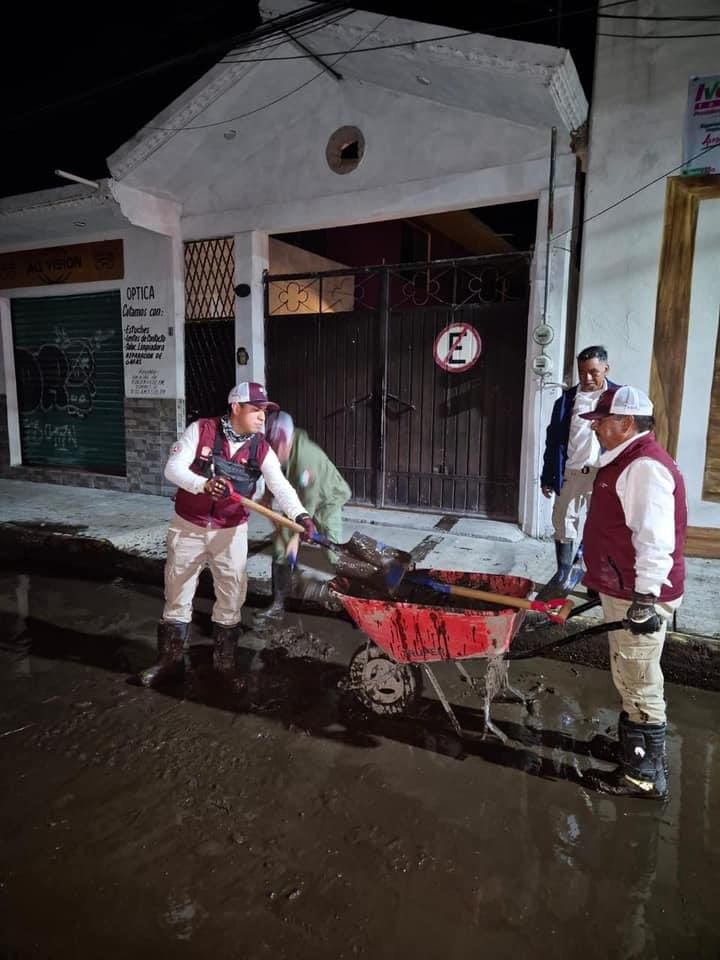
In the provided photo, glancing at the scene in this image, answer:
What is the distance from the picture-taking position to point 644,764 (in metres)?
2.96

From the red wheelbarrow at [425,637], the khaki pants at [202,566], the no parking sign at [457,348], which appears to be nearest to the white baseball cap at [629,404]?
the red wheelbarrow at [425,637]

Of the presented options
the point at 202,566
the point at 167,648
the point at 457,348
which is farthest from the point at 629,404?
the point at 457,348

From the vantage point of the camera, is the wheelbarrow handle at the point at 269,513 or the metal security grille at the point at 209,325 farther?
the metal security grille at the point at 209,325

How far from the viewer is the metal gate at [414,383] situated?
23.2 ft

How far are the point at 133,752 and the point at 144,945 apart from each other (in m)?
1.25

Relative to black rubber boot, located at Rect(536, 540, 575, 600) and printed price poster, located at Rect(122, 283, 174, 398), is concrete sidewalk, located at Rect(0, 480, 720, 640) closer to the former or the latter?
black rubber boot, located at Rect(536, 540, 575, 600)

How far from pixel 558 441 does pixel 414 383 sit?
2917 millimetres

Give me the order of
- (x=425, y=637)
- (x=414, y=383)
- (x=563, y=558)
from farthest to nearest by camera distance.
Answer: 1. (x=414, y=383)
2. (x=563, y=558)
3. (x=425, y=637)

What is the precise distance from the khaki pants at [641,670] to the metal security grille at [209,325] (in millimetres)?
6911

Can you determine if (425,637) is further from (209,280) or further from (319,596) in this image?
(209,280)

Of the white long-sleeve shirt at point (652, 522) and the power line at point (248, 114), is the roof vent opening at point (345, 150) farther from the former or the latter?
the white long-sleeve shirt at point (652, 522)

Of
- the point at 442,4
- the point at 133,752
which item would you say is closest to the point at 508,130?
the point at 442,4

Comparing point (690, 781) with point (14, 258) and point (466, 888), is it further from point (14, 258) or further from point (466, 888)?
point (14, 258)

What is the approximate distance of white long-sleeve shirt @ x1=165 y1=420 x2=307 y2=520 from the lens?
12.4 feet
